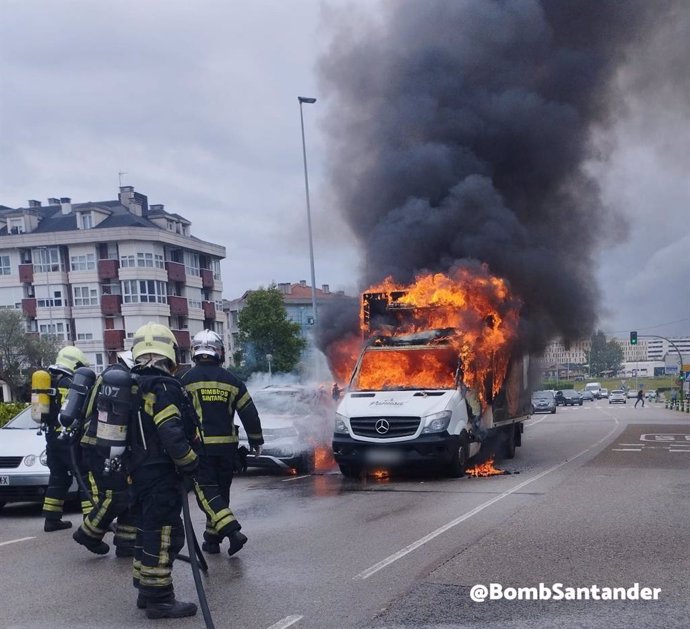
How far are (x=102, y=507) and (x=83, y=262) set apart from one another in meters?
53.4

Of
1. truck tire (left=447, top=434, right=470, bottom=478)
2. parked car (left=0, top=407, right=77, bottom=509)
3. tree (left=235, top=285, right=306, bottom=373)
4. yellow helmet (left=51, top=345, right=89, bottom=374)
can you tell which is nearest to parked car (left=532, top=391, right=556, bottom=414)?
tree (left=235, top=285, right=306, bottom=373)

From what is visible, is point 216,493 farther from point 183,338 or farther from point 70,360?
point 183,338

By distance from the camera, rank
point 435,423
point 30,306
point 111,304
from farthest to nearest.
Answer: point 30,306 < point 111,304 < point 435,423

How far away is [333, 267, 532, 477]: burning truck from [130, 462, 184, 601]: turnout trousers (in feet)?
19.9

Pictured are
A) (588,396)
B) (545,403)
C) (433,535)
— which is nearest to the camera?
(433,535)

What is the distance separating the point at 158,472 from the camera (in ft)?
18.0

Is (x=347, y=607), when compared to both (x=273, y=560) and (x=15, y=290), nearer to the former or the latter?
(x=273, y=560)

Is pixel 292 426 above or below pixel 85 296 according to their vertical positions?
below

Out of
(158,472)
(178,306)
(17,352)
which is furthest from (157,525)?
(178,306)

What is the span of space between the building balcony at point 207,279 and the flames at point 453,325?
50.0 m

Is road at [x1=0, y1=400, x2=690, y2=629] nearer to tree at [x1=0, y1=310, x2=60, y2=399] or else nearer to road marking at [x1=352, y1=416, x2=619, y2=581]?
road marking at [x1=352, y1=416, x2=619, y2=581]

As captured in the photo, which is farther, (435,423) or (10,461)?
(435,423)

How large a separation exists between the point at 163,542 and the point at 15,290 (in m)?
57.8

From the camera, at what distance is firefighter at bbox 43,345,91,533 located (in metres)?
8.34
